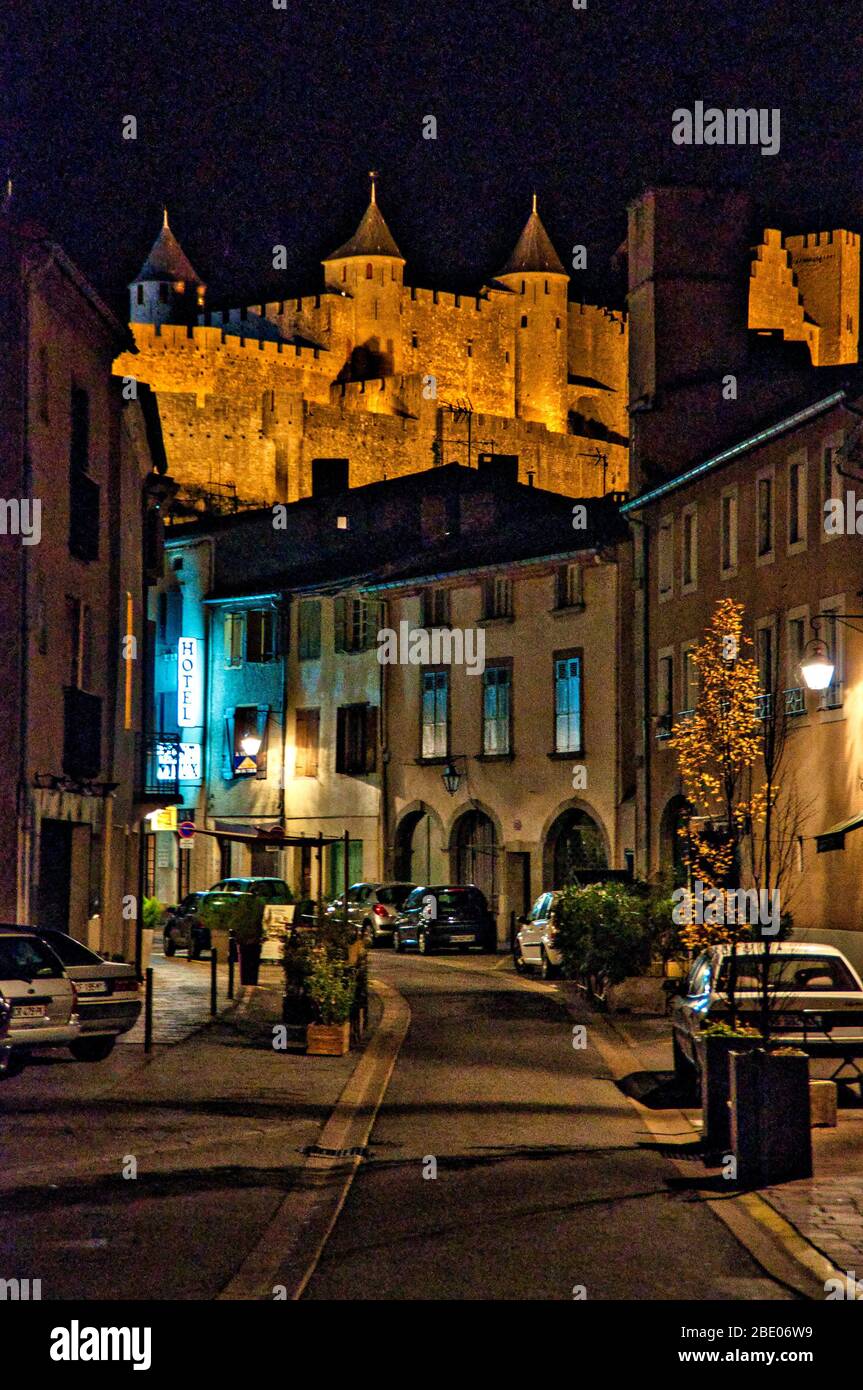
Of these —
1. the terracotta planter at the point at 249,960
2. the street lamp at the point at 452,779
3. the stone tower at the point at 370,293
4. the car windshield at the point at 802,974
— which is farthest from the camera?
the stone tower at the point at 370,293

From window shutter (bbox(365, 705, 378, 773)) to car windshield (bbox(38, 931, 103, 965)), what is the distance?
29.8 metres

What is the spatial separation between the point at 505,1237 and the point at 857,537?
21.2 metres

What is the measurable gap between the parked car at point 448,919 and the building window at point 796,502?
1045 cm

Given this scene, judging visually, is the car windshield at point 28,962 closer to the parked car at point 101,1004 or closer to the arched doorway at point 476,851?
the parked car at point 101,1004

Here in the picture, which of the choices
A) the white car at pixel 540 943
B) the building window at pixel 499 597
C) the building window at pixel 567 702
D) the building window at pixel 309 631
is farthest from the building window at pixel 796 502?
the building window at pixel 309 631

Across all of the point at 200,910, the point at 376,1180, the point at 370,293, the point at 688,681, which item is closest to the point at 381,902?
the point at 200,910

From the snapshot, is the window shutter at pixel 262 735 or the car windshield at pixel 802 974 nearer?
the car windshield at pixel 802 974

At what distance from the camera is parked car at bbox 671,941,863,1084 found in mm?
16156

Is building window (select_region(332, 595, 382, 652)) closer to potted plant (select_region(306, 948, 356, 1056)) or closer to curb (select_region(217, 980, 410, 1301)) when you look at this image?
potted plant (select_region(306, 948, 356, 1056))

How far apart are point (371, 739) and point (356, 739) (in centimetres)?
68

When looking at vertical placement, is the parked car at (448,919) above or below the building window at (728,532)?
below

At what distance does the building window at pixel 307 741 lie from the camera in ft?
172

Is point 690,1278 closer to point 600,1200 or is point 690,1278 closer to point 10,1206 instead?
point 600,1200

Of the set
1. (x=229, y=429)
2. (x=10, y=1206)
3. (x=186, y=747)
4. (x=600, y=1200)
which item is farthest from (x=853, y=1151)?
(x=229, y=429)
